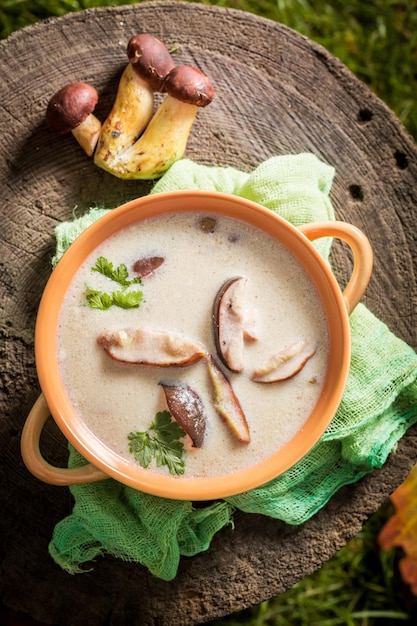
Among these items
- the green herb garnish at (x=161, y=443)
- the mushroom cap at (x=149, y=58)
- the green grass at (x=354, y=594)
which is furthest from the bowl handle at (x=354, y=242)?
the green grass at (x=354, y=594)

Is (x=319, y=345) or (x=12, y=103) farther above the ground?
(x=12, y=103)

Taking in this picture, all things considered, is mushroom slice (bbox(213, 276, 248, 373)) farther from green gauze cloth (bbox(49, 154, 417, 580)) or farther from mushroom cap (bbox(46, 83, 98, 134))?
mushroom cap (bbox(46, 83, 98, 134))

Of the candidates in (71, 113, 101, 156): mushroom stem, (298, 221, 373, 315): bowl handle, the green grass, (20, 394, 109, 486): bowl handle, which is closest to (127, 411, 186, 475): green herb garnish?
(20, 394, 109, 486): bowl handle

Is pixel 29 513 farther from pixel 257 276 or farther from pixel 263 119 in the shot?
pixel 263 119

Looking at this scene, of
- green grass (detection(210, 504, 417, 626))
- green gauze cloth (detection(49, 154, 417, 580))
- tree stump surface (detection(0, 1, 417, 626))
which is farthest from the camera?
green grass (detection(210, 504, 417, 626))

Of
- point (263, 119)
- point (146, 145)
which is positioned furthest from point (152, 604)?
point (263, 119)

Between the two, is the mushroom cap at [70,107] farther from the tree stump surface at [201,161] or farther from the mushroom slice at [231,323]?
the mushroom slice at [231,323]
